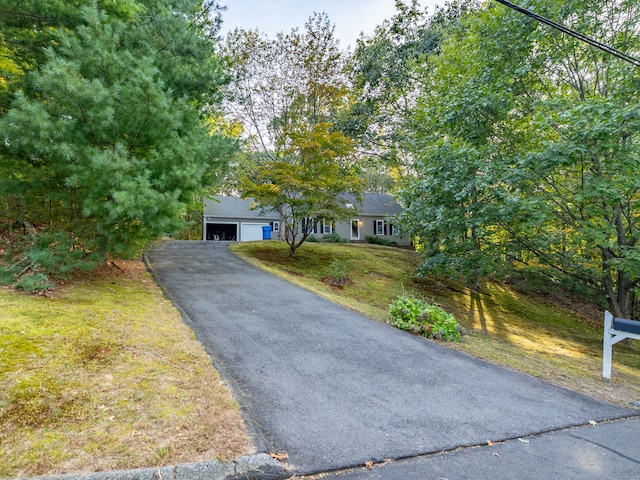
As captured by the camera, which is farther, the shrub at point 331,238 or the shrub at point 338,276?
the shrub at point 331,238

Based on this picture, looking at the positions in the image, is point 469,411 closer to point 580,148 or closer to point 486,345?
point 486,345

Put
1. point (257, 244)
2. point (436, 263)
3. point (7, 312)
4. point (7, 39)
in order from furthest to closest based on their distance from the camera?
point (257, 244) < point (436, 263) < point (7, 39) < point (7, 312)

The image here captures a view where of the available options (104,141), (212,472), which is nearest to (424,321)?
(212,472)

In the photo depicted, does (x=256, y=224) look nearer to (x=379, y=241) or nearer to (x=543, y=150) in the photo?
(x=379, y=241)

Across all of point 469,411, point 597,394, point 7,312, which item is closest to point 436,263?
point 597,394

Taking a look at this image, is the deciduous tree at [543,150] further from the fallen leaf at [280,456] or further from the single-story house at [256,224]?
the single-story house at [256,224]

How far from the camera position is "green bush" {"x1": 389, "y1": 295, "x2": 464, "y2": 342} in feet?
21.0

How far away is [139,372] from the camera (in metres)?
3.45

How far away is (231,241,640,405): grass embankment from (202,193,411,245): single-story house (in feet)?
24.9

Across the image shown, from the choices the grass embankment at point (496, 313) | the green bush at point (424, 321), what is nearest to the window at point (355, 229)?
the grass embankment at point (496, 313)

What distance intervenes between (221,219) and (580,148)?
72.6ft

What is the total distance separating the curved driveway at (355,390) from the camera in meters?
2.87

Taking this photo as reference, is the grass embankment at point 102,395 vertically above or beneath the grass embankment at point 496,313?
above

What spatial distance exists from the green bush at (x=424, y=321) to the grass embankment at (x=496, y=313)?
283 millimetres
